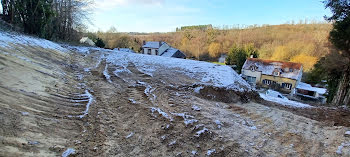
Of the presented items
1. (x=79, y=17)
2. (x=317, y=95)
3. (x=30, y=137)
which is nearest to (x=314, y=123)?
(x=30, y=137)

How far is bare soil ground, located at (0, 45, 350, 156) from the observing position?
271cm

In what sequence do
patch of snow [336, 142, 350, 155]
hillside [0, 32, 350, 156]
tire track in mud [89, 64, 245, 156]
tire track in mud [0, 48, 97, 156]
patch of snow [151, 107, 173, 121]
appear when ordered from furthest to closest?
patch of snow [151, 107, 173, 121] → patch of snow [336, 142, 350, 155] → tire track in mud [89, 64, 245, 156] → hillside [0, 32, 350, 156] → tire track in mud [0, 48, 97, 156]

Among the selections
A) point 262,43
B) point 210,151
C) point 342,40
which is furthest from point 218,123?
point 262,43

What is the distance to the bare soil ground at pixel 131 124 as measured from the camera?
271 centimetres

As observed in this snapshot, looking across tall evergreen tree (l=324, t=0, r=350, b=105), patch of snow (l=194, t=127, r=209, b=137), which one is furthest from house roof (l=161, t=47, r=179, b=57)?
patch of snow (l=194, t=127, r=209, b=137)

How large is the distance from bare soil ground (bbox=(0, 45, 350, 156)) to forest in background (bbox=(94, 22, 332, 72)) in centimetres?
3649

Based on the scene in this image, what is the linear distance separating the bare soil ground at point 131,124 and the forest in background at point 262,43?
3649 cm

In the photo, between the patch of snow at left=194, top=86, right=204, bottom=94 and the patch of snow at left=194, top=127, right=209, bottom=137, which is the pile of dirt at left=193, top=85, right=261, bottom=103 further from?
the patch of snow at left=194, top=127, right=209, bottom=137

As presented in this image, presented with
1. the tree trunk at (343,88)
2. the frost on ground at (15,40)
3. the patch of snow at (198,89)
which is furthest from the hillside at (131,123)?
the tree trunk at (343,88)

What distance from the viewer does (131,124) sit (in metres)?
3.64

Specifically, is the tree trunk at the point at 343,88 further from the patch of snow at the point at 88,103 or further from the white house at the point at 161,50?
the white house at the point at 161,50

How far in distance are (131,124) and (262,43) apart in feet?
203

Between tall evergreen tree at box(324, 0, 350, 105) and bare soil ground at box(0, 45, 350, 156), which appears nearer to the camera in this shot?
bare soil ground at box(0, 45, 350, 156)

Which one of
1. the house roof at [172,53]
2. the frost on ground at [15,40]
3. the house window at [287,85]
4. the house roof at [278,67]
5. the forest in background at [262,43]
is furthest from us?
the forest in background at [262,43]
